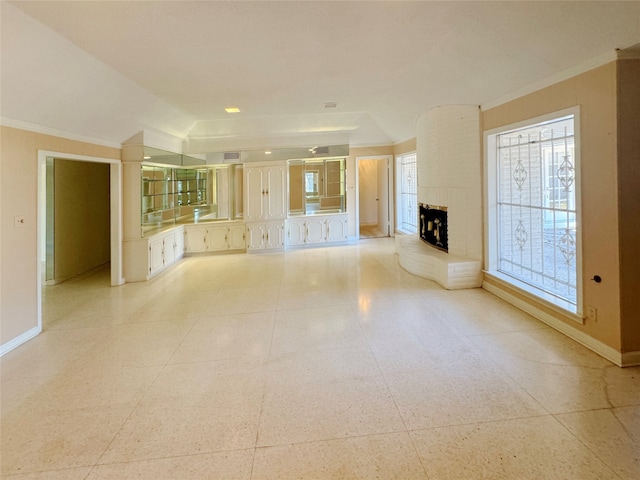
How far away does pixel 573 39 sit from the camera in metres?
2.57

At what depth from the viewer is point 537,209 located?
3850 mm

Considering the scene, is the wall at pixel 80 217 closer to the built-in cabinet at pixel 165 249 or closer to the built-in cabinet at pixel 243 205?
the built-in cabinet at pixel 243 205

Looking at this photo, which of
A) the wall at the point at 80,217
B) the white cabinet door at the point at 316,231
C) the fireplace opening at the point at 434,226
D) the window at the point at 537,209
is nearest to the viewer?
the window at the point at 537,209

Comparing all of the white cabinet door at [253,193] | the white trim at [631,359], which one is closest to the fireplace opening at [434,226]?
the white trim at [631,359]

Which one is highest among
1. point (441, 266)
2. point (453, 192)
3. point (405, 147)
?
point (405, 147)

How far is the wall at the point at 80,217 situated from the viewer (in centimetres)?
564

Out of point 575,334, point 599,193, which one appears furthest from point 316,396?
point 599,193

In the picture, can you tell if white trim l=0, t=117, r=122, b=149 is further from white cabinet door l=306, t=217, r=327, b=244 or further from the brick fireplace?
the brick fireplace

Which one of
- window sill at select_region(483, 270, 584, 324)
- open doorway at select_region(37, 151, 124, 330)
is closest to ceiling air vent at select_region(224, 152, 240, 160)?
open doorway at select_region(37, 151, 124, 330)

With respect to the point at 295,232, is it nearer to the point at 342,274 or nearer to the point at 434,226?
the point at 342,274

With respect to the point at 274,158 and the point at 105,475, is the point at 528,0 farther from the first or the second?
the point at 274,158

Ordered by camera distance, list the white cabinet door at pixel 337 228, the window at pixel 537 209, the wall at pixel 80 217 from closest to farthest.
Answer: the window at pixel 537 209 < the wall at pixel 80 217 < the white cabinet door at pixel 337 228

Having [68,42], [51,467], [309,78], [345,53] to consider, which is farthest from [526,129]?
[51,467]

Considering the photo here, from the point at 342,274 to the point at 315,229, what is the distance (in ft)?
8.75
